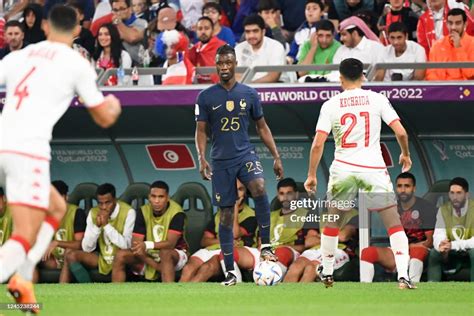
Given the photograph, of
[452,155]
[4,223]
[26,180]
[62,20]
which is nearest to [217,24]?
[452,155]

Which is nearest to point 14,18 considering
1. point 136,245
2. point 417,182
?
point 136,245

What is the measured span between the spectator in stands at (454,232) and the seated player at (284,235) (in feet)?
5.40

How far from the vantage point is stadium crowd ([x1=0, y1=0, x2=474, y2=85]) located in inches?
639

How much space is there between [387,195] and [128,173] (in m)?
5.95

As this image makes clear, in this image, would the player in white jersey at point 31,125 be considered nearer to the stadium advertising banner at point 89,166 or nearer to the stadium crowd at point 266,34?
the stadium crowd at point 266,34

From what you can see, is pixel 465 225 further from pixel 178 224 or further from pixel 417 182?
pixel 178 224

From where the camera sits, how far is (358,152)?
12.7 meters

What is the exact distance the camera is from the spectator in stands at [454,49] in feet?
51.3

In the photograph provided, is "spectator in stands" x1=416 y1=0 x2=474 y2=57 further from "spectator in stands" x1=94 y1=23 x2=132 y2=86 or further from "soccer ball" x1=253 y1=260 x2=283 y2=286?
"soccer ball" x1=253 y1=260 x2=283 y2=286

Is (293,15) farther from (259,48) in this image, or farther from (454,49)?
(454,49)

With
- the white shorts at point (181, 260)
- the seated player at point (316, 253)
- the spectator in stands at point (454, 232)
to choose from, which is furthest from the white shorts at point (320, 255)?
the white shorts at point (181, 260)

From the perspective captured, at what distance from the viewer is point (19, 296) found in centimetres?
902

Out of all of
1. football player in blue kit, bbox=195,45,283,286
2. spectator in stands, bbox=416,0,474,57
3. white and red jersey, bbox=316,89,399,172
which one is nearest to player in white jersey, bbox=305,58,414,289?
white and red jersey, bbox=316,89,399,172

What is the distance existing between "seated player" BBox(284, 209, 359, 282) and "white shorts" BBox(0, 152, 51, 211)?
22.1 feet
